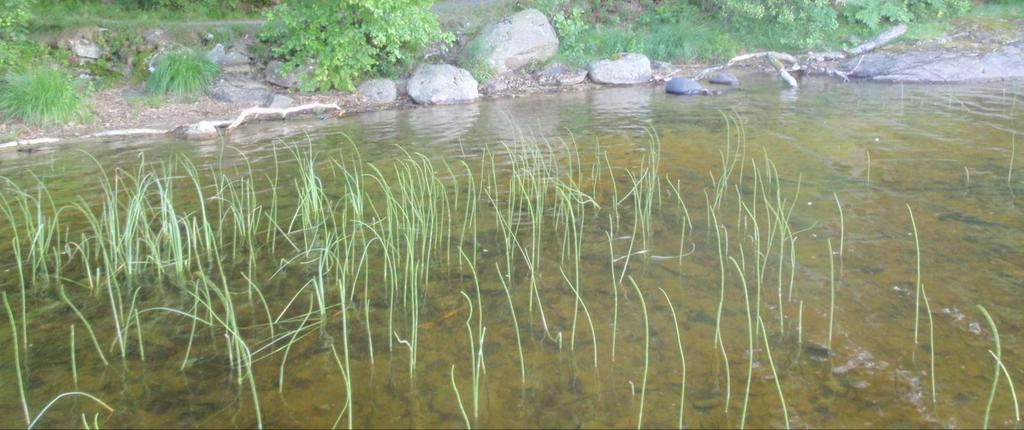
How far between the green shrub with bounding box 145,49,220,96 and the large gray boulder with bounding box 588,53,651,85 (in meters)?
9.03

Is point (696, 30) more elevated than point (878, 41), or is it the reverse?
point (696, 30)

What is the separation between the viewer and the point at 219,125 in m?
13.6

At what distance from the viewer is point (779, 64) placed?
65.7 ft

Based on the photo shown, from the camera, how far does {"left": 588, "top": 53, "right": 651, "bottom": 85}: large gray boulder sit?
18812 mm

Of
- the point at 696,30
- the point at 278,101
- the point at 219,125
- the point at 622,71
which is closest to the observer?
the point at 219,125

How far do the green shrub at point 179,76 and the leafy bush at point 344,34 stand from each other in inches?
64.2

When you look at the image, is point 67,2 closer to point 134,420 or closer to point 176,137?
point 176,137

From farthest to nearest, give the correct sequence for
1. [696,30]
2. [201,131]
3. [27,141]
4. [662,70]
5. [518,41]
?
[696,30], [662,70], [518,41], [201,131], [27,141]

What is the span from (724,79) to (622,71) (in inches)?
97.7

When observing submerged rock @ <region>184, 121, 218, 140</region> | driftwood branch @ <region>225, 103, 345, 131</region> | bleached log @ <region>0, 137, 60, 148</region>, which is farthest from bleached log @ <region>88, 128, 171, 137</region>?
driftwood branch @ <region>225, 103, 345, 131</region>

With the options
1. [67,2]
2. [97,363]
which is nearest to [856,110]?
[97,363]

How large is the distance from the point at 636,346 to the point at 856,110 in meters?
10.5

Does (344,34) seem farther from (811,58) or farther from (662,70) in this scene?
(811,58)

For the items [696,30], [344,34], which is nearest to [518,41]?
[344,34]
